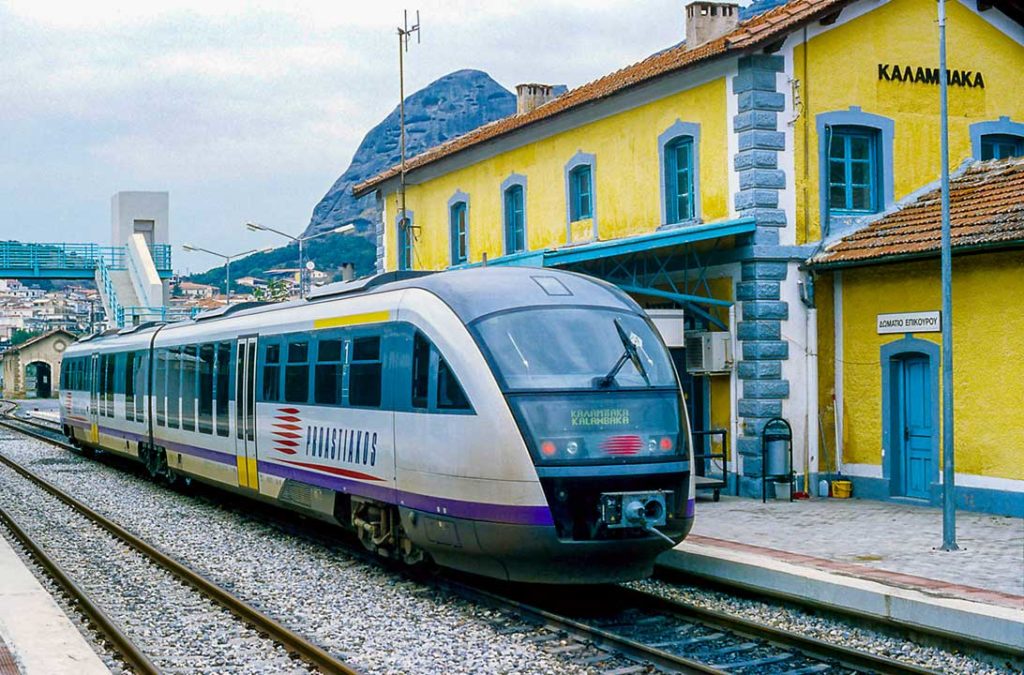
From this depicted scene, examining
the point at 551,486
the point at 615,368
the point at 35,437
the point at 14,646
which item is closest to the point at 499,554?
the point at 551,486

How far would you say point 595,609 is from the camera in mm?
10445

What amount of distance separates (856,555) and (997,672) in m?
3.66

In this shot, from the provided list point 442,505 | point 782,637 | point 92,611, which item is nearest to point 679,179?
point 442,505

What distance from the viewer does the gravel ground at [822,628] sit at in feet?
28.6

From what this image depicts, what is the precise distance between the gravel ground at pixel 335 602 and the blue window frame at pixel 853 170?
8.98 meters

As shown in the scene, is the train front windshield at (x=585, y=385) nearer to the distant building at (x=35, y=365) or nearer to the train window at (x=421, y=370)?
the train window at (x=421, y=370)

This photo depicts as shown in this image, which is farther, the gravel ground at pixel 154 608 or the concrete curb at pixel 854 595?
the gravel ground at pixel 154 608

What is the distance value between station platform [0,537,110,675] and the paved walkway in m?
6.11

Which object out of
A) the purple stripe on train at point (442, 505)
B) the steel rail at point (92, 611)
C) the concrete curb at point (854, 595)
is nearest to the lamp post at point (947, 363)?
the concrete curb at point (854, 595)

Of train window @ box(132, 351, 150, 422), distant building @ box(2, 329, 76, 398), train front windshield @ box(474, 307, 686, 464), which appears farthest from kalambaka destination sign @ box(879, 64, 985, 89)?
distant building @ box(2, 329, 76, 398)

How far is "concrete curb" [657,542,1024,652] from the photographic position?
8820 mm

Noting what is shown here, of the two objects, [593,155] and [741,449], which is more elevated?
[593,155]

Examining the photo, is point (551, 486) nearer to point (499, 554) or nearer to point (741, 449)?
point (499, 554)

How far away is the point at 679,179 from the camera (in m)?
19.2
